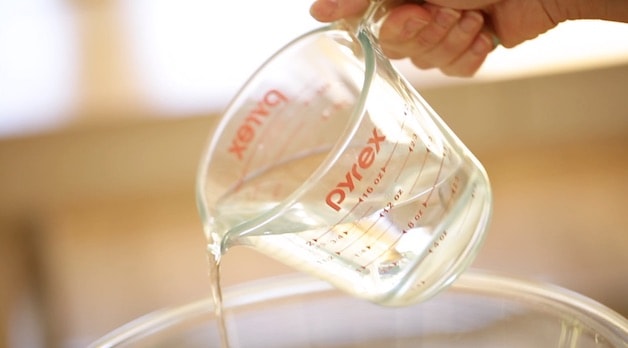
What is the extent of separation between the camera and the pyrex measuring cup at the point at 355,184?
545 mm

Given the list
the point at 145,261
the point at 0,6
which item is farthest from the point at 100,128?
the point at 0,6

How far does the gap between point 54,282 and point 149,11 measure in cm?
54

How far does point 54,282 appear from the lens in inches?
57.2

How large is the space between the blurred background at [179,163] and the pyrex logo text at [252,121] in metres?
0.55

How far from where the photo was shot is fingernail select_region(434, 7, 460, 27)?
0.80 m

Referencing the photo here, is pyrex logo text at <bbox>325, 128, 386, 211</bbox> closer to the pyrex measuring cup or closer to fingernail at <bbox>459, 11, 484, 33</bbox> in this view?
the pyrex measuring cup

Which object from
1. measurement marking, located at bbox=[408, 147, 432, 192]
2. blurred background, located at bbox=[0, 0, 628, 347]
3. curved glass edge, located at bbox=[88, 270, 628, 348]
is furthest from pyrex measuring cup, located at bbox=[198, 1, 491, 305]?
blurred background, located at bbox=[0, 0, 628, 347]

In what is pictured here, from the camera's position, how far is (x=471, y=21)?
2.71 ft

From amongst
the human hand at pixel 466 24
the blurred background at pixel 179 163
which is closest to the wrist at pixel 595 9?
the human hand at pixel 466 24

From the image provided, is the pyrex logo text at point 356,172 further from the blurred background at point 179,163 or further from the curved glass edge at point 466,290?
the blurred background at point 179,163

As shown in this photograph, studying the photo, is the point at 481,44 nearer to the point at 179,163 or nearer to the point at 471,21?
the point at 471,21

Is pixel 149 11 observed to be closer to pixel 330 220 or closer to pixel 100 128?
pixel 100 128

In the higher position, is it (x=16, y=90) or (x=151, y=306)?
(x=16, y=90)

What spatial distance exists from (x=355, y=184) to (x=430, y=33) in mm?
312
